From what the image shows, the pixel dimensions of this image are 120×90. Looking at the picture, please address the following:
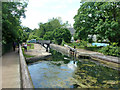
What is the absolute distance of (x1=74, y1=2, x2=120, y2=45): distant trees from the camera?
16.5 metres

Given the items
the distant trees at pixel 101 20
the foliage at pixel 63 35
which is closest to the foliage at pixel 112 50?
the distant trees at pixel 101 20

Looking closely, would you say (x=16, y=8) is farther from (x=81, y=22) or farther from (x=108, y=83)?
(x=108, y=83)

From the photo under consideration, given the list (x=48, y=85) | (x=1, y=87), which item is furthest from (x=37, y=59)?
(x=1, y=87)

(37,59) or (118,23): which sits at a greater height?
(118,23)

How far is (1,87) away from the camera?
5.88m

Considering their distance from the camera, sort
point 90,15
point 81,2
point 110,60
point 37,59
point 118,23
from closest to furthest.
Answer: point 110,60
point 37,59
point 118,23
point 90,15
point 81,2

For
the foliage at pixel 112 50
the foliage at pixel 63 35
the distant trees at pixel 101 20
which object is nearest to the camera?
the foliage at pixel 112 50

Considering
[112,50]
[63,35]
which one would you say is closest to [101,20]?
[112,50]

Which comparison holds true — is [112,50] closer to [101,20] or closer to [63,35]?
[101,20]

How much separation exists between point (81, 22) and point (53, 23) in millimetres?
38990

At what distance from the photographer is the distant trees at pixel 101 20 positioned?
16.5 metres

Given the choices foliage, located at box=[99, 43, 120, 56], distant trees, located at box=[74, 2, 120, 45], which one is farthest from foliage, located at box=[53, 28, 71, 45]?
foliage, located at box=[99, 43, 120, 56]

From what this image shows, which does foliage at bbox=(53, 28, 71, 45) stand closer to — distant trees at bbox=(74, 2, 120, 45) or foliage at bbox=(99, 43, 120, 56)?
distant trees at bbox=(74, 2, 120, 45)

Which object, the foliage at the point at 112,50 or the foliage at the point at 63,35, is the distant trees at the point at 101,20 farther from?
the foliage at the point at 63,35
